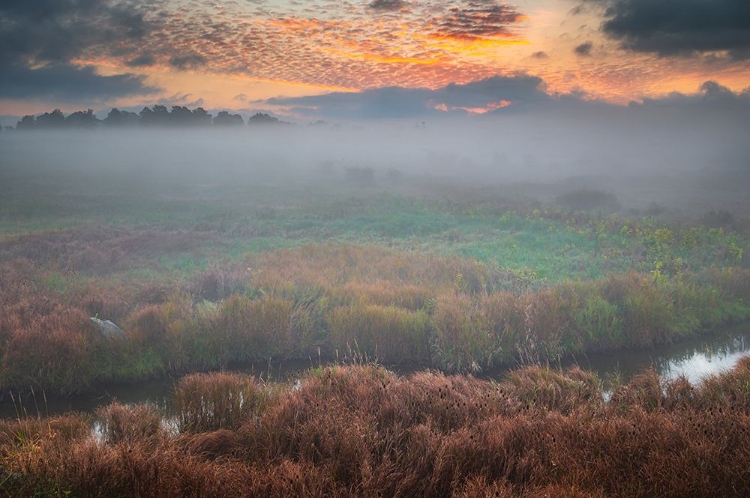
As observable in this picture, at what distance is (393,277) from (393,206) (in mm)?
17478

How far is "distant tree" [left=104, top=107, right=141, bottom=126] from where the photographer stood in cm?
9850

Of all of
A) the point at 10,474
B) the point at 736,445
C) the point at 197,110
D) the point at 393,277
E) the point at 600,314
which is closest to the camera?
the point at 10,474

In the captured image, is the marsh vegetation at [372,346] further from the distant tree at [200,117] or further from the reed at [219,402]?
the distant tree at [200,117]

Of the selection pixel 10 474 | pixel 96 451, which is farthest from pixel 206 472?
pixel 10 474

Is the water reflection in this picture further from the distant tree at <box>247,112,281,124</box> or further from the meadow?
the distant tree at <box>247,112,281,124</box>

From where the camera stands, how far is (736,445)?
16.1 feet

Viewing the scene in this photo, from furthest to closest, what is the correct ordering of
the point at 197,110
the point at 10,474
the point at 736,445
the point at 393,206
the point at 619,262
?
the point at 197,110, the point at 393,206, the point at 619,262, the point at 736,445, the point at 10,474

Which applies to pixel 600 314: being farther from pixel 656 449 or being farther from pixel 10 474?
pixel 10 474

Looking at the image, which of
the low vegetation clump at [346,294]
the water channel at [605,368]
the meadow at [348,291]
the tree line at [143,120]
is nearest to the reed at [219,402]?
the water channel at [605,368]

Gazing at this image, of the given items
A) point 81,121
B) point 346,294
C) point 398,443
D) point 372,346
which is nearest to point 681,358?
point 372,346

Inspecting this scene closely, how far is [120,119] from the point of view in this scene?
99.6 meters

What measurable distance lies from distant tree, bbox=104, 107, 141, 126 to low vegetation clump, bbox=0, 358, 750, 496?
109925mm

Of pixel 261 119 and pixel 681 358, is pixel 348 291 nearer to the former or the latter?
pixel 681 358

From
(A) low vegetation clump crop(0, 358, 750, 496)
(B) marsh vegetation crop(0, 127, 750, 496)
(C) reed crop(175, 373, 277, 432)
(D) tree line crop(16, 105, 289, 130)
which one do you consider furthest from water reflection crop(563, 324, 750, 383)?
(D) tree line crop(16, 105, 289, 130)
